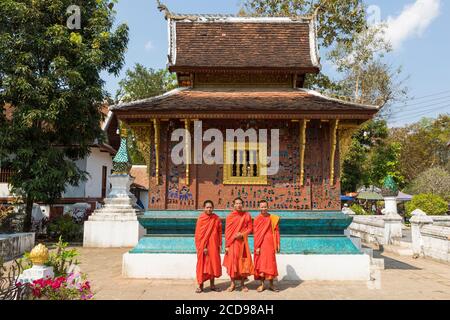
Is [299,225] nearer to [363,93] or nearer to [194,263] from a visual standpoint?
[194,263]

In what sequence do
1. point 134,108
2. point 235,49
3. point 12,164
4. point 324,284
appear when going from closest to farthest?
point 324,284 → point 134,108 → point 235,49 → point 12,164

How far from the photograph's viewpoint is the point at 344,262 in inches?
332

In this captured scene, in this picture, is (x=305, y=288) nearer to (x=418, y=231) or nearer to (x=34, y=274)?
(x=34, y=274)

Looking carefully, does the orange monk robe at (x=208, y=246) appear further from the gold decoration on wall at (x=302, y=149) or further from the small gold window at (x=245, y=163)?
the gold decoration on wall at (x=302, y=149)

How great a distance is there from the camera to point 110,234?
15109 millimetres

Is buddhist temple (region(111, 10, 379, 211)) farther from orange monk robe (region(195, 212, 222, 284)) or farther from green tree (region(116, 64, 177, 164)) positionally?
green tree (region(116, 64, 177, 164))

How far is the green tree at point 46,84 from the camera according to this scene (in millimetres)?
14070

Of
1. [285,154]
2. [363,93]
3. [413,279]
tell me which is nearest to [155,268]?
[285,154]

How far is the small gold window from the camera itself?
30.4 ft

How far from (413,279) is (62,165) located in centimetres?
1321

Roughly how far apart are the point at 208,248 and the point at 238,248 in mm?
613

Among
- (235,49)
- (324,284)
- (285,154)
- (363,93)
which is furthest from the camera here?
(363,93)

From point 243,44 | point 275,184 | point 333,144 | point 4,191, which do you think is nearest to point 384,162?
point 243,44

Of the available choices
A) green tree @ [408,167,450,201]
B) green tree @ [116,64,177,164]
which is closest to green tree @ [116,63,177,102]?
green tree @ [116,64,177,164]
